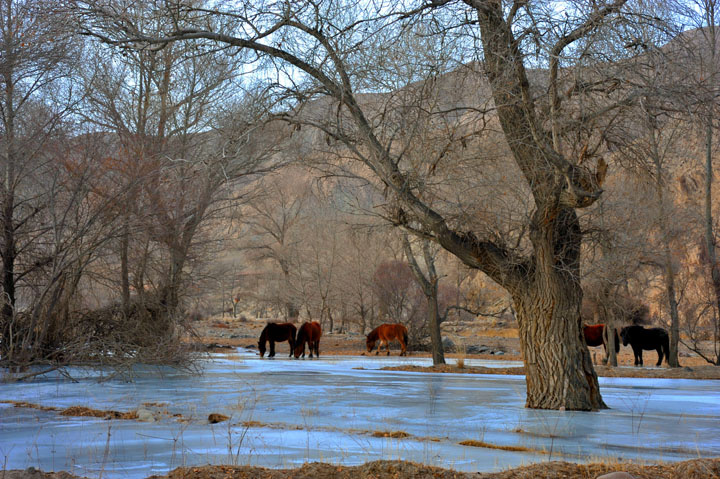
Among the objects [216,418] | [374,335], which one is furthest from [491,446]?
[374,335]

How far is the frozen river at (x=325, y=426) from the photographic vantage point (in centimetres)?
570

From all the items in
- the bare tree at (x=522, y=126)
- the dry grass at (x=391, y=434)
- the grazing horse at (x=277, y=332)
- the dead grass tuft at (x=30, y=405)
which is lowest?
the dead grass tuft at (x=30, y=405)

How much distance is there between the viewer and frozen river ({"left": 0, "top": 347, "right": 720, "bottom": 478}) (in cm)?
570

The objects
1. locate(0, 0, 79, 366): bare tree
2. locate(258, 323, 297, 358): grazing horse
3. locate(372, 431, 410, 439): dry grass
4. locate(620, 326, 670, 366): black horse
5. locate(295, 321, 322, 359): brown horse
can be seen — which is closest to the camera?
locate(372, 431, 410, 439): dry grass

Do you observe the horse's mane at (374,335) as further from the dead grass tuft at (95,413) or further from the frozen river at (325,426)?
the dead grass tuft at (95,413)

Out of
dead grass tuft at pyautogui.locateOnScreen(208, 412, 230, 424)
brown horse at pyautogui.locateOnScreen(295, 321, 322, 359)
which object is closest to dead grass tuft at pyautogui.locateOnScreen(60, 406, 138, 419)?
dead grass tuft at pyautogui.locateOnScreen(208, 412, 230, 424)

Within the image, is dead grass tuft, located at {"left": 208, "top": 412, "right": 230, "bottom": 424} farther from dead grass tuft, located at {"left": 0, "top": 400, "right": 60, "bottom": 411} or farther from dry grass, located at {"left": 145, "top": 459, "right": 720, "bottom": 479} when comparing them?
dry grass, located at {"left": 145, "top": 459, "right": 720, "bottom": 479}

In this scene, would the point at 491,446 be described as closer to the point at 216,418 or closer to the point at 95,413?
the point at 216,418

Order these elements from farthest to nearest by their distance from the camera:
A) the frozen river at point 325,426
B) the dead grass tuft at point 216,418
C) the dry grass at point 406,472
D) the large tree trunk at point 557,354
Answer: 1. the large tree trunk at point 557,354
2. the dead grass tuft at point 216,418
3. the frozen river at point 325,426
4. the dry grass at point 406,472

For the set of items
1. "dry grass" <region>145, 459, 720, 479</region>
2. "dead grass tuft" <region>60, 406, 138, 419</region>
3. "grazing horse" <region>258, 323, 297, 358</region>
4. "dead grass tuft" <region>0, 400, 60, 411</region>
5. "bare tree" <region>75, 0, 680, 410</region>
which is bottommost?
"dead grass tuft" <region>0, 400, 60, 411</region>

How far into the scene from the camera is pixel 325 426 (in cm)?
757

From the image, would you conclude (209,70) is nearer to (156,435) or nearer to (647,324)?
(156,435)

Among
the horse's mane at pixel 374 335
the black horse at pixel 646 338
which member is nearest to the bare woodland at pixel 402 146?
the black horse at pixel 646 338

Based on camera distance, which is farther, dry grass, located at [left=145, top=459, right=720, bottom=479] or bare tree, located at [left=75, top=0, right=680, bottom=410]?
bare tree, located at [left=75, top=0, right=680, bottom=410]
